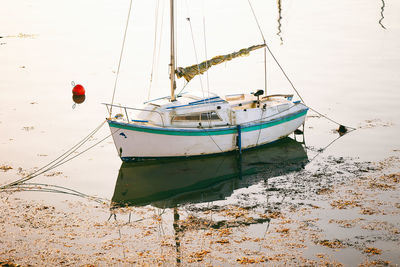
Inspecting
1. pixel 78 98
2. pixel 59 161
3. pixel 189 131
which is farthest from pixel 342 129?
pixel 78 98

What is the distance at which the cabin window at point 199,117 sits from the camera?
22.2m

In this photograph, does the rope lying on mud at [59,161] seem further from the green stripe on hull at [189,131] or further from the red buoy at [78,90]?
the red buoy at [78,90]

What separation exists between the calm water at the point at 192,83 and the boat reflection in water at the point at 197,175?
0.25 ft

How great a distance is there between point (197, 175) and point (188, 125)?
7.52 ft

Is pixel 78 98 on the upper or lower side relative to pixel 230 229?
upper

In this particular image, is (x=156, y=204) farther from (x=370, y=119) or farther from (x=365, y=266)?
(x=370, y=119)

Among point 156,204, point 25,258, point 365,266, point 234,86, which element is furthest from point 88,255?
point 234,86

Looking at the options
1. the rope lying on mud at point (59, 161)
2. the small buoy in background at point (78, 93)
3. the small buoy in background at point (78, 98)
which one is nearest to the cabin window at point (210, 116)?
the rope lying on mud at point (59, 161)

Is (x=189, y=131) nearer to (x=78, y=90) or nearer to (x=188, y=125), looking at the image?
(x=188, y=125)

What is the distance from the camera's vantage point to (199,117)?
22453 mm

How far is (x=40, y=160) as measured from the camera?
22.4 meters

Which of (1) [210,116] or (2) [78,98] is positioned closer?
(1) [210,116]

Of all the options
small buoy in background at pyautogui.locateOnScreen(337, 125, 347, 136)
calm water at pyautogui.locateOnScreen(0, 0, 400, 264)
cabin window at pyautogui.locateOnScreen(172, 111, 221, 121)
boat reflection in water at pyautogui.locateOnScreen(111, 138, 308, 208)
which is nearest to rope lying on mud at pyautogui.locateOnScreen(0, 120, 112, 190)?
calm water at pyautogui.locateOnScreen(0, 0, 400, 264)

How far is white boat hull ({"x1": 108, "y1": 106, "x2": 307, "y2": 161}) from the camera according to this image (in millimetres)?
21516
